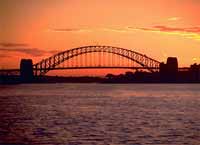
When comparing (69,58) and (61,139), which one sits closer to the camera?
(61,139)

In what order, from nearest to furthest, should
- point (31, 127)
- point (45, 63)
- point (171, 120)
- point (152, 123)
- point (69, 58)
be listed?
point (31, 127), point (152, 123), point (171, 120), point (69, 58), point (45, 63)

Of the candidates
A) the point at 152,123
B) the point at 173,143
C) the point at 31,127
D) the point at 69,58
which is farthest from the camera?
the point at 69,58

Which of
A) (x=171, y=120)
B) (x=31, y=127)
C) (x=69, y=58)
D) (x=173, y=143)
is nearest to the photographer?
(x=173, y=143)

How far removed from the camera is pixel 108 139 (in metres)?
35.5

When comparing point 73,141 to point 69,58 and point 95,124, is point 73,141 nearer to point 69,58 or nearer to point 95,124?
point 95,124

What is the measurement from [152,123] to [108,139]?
35.8 feet

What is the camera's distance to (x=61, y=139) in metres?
35.4

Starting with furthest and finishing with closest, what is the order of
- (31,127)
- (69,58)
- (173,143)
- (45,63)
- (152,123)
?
(45,63) < (69,58) < (152,123) < (31,127) < (173,143)

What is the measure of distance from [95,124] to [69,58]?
419 ft

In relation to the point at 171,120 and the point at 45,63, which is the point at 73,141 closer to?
the point at 171,120

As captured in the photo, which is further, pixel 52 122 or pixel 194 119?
pixel 194 119

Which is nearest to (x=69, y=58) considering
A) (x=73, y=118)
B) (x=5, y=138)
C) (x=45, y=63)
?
(x=45, y=63)

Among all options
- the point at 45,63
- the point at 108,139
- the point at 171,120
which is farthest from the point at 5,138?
Result: the point at 45,63

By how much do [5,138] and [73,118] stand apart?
50.9 feet
